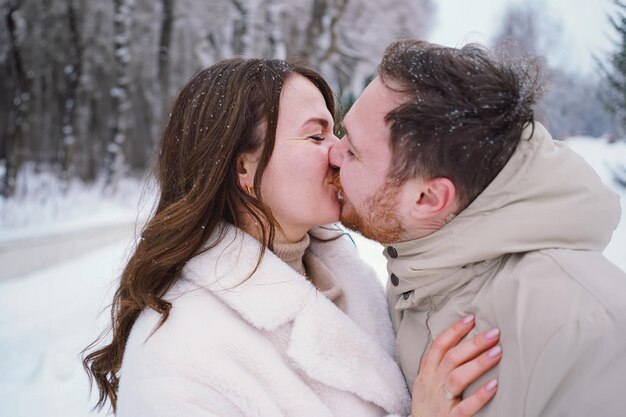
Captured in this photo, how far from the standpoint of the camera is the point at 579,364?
1.20 m

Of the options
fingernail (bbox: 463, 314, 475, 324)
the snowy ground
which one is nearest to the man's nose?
fingernail (bbox: 463, 314, 475, 324)

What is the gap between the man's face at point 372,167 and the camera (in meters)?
1.74

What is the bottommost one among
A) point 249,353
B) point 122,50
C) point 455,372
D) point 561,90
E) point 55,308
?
point 55,308

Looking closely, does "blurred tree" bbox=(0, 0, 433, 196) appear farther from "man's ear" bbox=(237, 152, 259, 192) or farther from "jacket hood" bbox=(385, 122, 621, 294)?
"jacket hood" bbox=(385, 122, 621, 294)

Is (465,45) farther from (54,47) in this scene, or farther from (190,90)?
(54,47)

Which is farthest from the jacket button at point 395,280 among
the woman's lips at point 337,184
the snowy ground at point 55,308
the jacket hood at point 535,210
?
the snowy ground at point 55,308

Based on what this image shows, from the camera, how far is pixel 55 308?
5953 millimetres

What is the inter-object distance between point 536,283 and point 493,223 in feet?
0.78

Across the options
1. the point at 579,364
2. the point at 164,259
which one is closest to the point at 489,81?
the point at 579,364

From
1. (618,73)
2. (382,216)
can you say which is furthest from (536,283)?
(618,73)

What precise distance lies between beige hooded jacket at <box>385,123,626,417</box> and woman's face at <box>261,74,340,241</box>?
415 mm

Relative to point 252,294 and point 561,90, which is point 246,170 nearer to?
point 252,294

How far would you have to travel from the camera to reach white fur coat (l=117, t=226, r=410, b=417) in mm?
1580

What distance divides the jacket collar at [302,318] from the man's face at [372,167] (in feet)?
1.17
